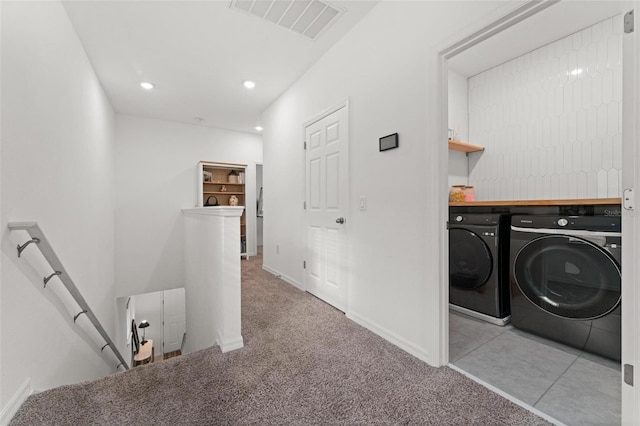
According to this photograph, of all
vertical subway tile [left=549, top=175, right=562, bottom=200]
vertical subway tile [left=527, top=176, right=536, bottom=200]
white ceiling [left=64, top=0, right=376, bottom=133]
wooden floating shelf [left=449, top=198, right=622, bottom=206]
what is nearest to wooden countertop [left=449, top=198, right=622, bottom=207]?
wooden floating shelf [left=449, top=198, right=622, bottom=206]

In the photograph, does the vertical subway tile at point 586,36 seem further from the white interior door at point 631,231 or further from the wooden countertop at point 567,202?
the white interior door at point 631,231

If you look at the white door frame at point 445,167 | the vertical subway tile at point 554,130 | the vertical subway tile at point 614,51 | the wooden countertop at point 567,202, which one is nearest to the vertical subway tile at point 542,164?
the vertical subway tile at point 554,130

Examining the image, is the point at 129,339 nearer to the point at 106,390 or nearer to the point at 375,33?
the point at 106,390

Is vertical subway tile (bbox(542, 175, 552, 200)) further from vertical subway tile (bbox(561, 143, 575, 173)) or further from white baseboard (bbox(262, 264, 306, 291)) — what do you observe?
white baseboard (bbox(262, 264, 306, 291))

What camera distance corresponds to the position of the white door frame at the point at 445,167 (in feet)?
3.32

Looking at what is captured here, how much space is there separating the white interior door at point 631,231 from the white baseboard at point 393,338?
85 centimetres

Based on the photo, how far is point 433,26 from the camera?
5.52ft

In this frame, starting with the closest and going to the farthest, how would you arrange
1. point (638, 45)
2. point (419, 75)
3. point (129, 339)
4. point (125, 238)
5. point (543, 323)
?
point (638, 45) → point (419, 75) → point (543, 323) → point (125, 238) → point (129, 339)

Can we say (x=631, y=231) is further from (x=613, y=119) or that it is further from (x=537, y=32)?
(x=537, y=32)

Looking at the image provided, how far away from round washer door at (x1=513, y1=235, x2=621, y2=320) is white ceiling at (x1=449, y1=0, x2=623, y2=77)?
1.72 m

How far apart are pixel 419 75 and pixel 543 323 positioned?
2.01 metres

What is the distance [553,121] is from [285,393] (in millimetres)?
3242

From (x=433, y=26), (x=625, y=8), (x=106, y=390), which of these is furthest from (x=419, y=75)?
(x=106, y=390)

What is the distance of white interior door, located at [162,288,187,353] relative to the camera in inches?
239
